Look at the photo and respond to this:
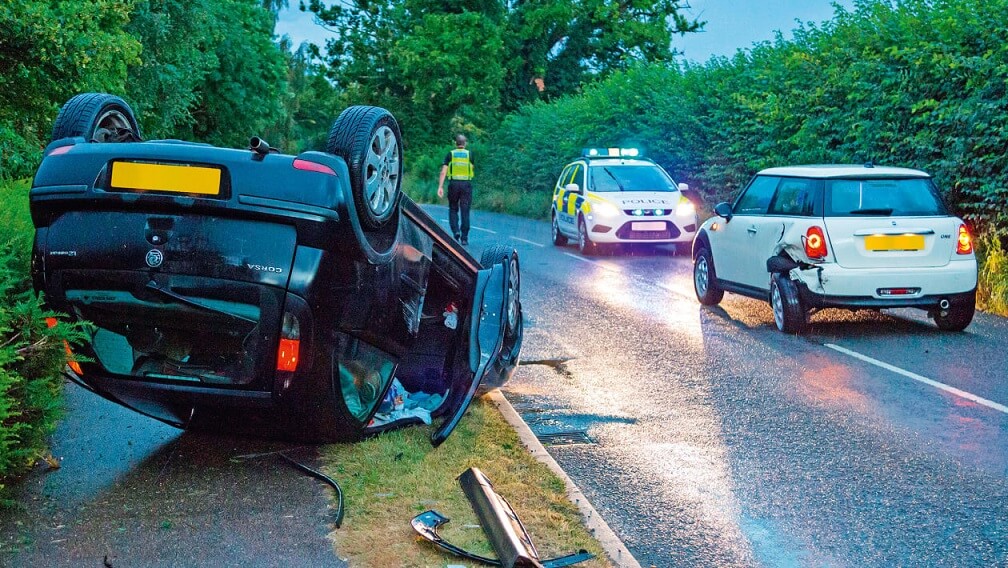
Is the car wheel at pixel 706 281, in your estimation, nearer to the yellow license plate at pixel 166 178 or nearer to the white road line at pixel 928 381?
the white road line at pixel 928 381

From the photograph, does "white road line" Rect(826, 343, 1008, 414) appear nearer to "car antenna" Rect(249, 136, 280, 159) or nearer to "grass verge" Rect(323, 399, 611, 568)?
"grass verge" Rect(323, 399, 611, 568)

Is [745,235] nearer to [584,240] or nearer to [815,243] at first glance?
[815,243]

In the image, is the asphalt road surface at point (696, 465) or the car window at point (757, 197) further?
the car window at point (757, 197)

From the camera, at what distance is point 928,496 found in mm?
5844

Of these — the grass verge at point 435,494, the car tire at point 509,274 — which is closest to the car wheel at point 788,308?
the car tire at point 509,274

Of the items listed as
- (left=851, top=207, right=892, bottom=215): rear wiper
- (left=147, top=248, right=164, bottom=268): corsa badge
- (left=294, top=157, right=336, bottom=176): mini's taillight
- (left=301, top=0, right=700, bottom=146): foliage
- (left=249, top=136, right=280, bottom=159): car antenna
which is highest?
(left=301, top=0, right=700, bottom=146): foliage

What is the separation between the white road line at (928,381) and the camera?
7.90m

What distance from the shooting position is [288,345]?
5.03 meters

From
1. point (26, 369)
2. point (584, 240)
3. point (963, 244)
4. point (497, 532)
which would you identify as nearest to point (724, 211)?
point (963, 244)

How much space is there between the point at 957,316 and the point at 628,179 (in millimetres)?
10125

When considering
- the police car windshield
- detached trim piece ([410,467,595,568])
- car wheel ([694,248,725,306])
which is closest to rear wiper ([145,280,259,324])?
detached trim piece ([410,467,595,568])

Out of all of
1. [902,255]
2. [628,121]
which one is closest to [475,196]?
[628,121]

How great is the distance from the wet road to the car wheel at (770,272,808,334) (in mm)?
160

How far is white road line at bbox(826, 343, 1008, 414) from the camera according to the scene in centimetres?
790
